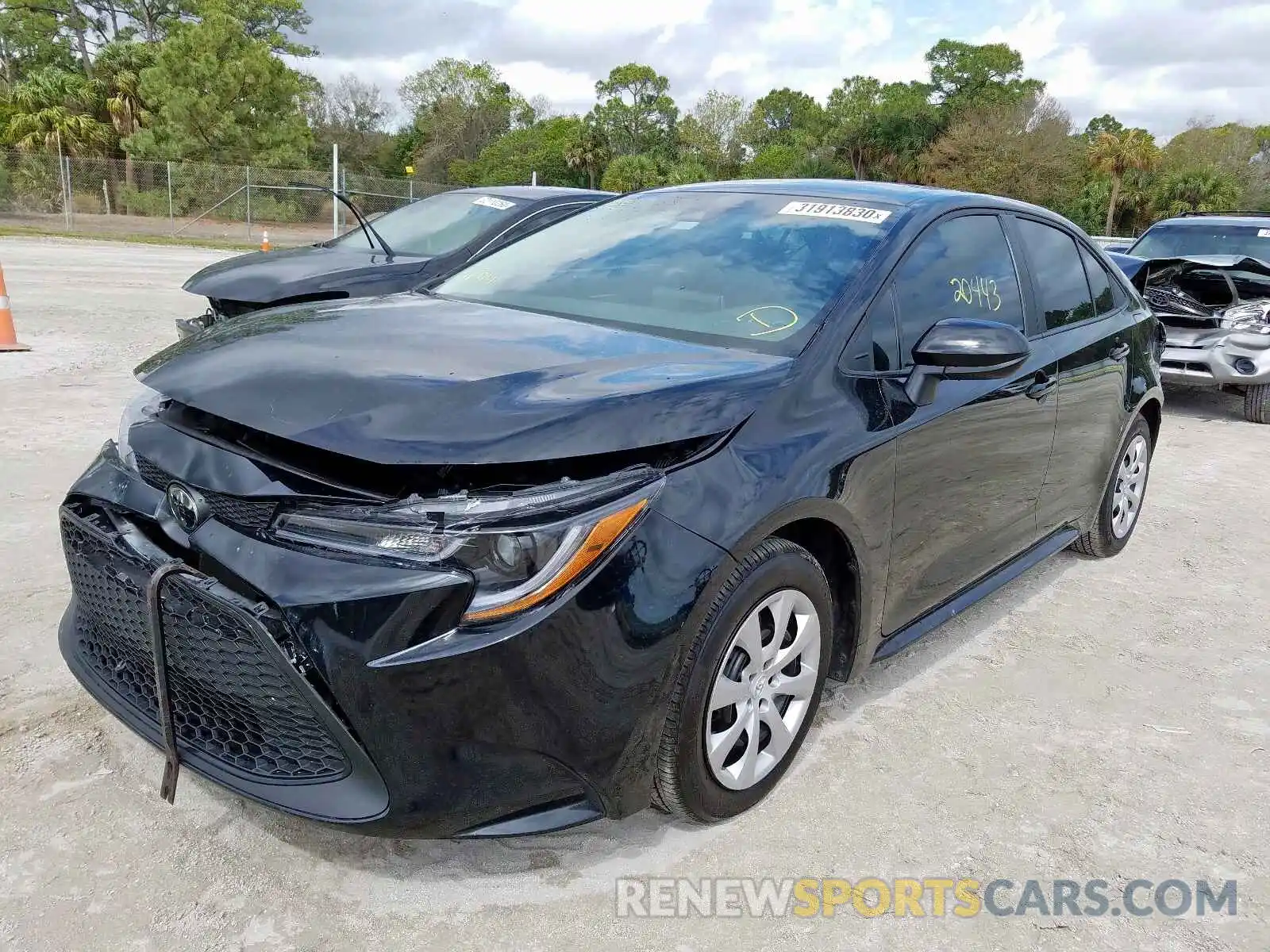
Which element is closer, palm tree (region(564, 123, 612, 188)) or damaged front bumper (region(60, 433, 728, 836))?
damaged front bumper (region(60, 433, 728, 836))

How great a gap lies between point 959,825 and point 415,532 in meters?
1.71

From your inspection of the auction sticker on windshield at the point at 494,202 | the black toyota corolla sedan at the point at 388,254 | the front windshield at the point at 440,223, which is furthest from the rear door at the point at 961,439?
the auction sticker on windshield at the point at 494,202

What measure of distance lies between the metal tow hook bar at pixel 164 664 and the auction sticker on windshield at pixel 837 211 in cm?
223

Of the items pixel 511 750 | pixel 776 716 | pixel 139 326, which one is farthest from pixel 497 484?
pixel 139 326

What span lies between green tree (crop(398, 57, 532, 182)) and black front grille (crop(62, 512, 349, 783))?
7211 centimetres

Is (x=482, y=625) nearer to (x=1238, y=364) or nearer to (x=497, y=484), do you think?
A: (x=497, y=484)

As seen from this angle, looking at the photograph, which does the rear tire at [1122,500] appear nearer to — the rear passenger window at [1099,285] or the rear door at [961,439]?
the rear passenger window at [1099,285]

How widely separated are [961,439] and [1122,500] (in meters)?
2.16

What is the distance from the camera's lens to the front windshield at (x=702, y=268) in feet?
9.52

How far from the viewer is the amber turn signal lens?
198cm

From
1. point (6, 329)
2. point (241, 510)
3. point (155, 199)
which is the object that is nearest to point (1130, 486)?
point (241, 510)

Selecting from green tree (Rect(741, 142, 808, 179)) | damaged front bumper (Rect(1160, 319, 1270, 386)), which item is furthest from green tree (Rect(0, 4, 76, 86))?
damaged front bumper (Rect(1160, 319, 1270, 386))

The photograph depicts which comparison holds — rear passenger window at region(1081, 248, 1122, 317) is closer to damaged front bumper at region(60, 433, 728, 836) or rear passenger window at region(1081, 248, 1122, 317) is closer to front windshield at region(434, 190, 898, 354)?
front windshield at region(434, 190, 898, 354)

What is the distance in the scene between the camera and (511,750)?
81.2 inches
